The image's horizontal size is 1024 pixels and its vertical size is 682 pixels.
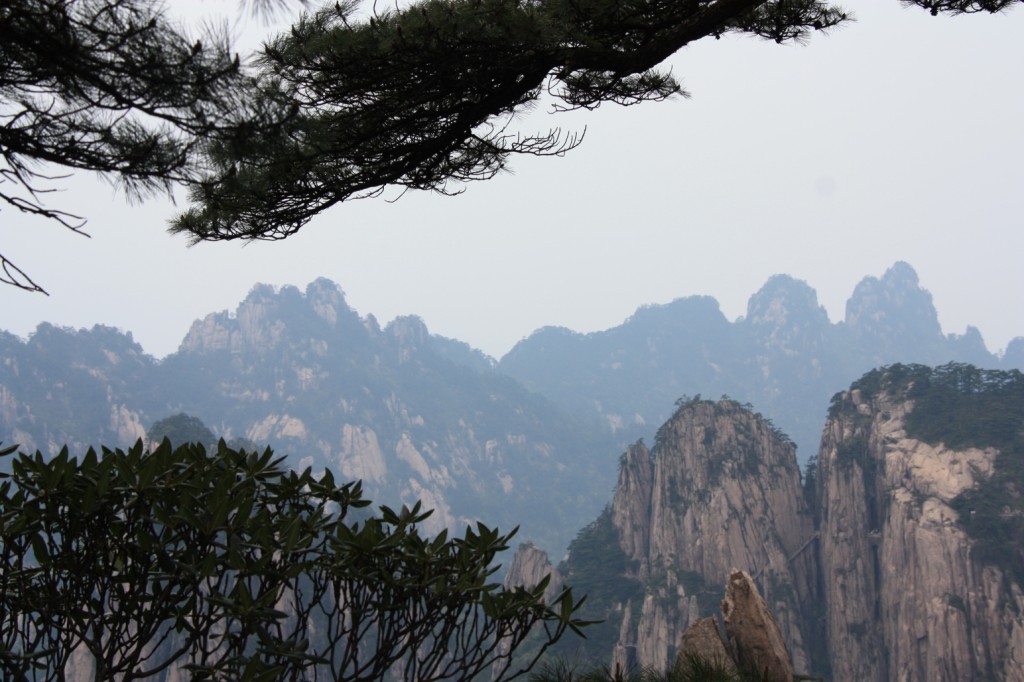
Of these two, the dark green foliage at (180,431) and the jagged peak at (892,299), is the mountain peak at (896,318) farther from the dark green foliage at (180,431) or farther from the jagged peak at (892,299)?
the dark green foliage at (180,431)

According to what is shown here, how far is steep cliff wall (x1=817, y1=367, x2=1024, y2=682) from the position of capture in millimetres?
29969

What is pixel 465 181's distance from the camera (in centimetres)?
589

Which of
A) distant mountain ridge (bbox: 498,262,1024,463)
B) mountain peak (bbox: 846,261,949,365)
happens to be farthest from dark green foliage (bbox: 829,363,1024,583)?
mountain peak (bbox: 846,261,949,365)

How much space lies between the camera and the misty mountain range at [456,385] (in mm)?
84312

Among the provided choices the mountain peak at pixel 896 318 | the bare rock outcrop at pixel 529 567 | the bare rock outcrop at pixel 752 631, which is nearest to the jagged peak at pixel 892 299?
the mountain peak at pixel 896 318

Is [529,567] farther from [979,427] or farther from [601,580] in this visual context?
[979,427]

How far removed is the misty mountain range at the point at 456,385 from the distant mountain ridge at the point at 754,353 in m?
0.30

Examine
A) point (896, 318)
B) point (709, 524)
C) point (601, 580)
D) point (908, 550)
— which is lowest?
point (601, 580)

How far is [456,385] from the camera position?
114 m

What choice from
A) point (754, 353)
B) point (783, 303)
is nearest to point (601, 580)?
point (754, 353)

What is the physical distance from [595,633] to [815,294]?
106995 mm

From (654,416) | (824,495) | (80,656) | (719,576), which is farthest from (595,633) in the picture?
(654,416)

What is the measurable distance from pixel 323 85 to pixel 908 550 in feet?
111

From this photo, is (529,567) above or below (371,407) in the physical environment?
below
